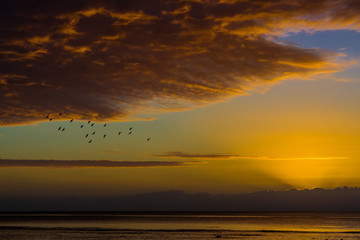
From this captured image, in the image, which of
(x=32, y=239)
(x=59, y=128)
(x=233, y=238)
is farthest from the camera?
(x=233, y=238)

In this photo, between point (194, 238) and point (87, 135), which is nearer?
point (87, 135)

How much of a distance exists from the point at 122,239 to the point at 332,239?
119 ft

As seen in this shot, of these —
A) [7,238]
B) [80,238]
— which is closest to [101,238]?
[80,238]

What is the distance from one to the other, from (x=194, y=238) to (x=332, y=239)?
78.7ft

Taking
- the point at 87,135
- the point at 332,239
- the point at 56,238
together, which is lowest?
the point at 332,239

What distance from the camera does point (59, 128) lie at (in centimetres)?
5781

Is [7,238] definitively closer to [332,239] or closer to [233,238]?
[233,238]

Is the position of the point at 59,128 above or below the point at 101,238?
above

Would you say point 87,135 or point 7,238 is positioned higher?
point 87,135

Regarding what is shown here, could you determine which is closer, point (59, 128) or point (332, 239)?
point (59, 128)

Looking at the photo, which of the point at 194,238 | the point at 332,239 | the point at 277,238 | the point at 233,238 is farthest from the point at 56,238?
the point at 332,239

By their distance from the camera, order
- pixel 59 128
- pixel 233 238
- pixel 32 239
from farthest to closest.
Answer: pixel 233 238, pixel 32 239, pixel 59 128

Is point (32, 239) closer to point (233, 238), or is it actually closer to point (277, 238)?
point (233, 238)

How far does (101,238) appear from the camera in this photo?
75.9m
